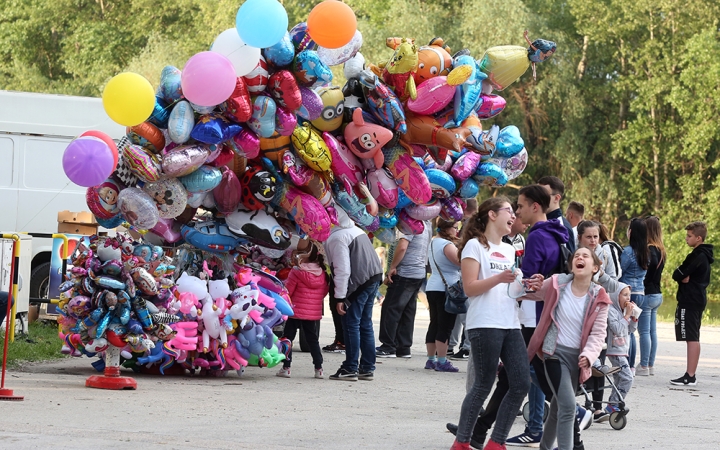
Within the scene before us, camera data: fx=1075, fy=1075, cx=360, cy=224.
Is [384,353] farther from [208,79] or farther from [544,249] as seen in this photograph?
[544,249]

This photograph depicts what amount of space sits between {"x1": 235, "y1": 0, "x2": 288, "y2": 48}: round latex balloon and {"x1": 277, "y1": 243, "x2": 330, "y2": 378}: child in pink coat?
249cm

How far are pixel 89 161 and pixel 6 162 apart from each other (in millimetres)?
7801

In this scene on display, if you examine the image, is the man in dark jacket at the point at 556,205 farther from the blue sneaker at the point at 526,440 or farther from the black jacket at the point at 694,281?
the black jacket at the point at 694,281

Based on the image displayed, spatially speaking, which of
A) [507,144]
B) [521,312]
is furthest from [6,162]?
[521,312]

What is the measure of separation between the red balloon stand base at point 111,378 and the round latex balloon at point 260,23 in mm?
2948

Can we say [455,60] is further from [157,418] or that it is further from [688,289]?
[157,418]

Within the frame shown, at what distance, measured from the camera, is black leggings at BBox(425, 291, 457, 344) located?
12.2 m

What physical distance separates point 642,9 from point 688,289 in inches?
1036

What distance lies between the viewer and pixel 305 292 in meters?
10.9

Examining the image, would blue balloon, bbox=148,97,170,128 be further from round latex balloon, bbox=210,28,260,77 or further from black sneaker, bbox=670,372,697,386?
black sneaker, bbox=670,372,697,386

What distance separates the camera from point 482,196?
115ft

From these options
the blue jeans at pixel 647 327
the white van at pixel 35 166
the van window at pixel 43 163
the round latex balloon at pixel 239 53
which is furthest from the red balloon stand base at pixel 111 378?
the van window at pixel 43 163

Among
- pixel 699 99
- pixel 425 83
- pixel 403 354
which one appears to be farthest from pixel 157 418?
pixel 699 99

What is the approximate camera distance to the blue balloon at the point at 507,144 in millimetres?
11797
